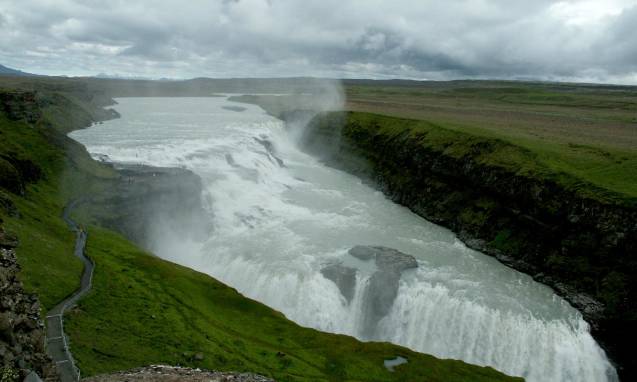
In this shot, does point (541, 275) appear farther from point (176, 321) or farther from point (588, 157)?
point (176, 321)

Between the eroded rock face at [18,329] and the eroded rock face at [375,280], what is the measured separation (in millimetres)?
29292

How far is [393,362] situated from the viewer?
30531mm

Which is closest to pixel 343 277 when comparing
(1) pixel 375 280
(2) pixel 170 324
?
(1) pixel 375 280

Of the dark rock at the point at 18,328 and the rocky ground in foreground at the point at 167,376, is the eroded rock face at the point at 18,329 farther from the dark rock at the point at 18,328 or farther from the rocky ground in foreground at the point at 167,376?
the rocky ground in foreground at the point at 167,376

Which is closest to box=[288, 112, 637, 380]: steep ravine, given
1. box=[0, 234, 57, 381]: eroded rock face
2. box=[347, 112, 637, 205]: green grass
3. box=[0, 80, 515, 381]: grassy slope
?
box=[347, 112, 637, 205]: green grass

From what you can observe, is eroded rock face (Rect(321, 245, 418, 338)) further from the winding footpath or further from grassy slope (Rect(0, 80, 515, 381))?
the winding footpath

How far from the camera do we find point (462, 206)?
5725 centimetres

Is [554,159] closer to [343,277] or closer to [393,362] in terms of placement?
[343,277]

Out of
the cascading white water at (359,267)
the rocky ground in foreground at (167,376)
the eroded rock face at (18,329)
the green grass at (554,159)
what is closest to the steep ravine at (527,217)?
the green grass at (554,159)

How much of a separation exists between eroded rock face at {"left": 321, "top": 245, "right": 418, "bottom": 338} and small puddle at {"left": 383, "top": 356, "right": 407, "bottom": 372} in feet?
24.7

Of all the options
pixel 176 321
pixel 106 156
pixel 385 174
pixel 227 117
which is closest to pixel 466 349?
pixel 176 321

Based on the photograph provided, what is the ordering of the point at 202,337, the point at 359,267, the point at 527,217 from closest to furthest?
the point at 202,337 < the point at 359,267 < the point at 527,217

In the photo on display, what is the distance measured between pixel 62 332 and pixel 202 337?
7874 millimetres

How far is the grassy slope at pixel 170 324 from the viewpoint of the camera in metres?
25.8
